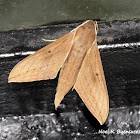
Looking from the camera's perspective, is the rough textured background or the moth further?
the moth

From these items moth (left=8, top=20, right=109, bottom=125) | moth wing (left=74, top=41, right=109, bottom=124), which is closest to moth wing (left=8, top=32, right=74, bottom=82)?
moth (left=8, top=20, right=109, bottom=125)

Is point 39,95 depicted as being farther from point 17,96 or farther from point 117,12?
point 117,12

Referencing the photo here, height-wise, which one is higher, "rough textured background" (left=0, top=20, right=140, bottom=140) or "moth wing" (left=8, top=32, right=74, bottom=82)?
"moth wing" (left=8, top=32, right=74, bottom=82)

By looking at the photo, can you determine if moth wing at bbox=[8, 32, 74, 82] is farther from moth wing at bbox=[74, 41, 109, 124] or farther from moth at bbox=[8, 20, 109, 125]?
moth wing at bbox=[74, 41, 109, 124]

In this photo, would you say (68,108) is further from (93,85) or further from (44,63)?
(44,63)

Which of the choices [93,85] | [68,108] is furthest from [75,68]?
[68,108]

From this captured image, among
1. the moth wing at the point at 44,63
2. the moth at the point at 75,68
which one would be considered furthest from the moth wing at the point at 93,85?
the moth wing at the point at 44,63
